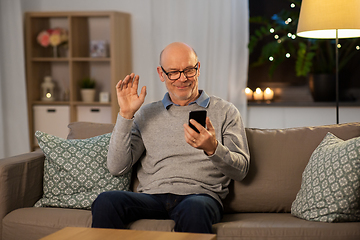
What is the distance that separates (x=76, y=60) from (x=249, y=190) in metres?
2.55

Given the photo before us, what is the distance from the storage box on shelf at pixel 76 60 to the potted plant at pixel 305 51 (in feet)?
3.91

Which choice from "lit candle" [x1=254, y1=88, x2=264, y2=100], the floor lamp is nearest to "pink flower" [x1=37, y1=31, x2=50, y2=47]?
"lit candle" [x1=254, y1=88, x2=264, y2=100]

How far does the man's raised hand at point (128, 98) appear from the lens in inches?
74.1

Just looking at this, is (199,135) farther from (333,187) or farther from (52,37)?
(52,37)

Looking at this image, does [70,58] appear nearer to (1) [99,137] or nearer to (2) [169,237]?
(1) [99,137]

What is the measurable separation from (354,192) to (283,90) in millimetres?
2374

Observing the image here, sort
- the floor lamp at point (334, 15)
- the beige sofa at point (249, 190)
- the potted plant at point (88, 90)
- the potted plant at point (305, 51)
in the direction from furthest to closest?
the potted plant at point (88, 90), the potted plant at point (305, 51), the floor lamp at point (334, 15), the beige sofa at point (249, 190)

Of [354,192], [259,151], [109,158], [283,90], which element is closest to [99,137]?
[109,158]

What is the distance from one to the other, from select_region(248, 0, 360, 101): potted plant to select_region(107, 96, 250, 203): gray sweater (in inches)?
73.3

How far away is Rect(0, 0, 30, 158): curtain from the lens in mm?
4004

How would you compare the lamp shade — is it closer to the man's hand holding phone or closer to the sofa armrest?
the man's hand holding phone

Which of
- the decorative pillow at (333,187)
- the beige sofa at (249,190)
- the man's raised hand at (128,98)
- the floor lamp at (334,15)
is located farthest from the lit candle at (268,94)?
the man's raised hand at (128,98)

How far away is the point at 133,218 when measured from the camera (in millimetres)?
1764

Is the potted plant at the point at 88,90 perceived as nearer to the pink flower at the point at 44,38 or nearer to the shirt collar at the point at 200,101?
the pink flower at the point at 44,38
